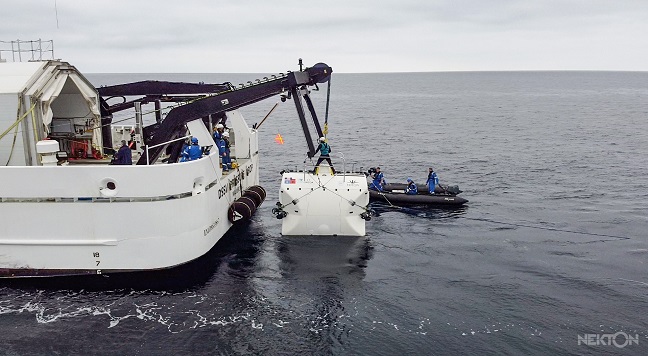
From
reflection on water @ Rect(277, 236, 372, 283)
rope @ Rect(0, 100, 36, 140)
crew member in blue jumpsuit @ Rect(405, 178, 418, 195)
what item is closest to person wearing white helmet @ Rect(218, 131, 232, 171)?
reflection on water @ Rect(277, 236, 372, 283)

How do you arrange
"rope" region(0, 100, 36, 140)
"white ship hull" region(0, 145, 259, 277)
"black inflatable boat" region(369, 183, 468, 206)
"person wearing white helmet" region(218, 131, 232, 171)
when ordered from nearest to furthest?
"white ship hull" region(0, 145, 259, 277) → "rope" region(0, 100, 36, 140) → "person wearing white helmet" region(218, 131, 232, 171) → "black inflatable boat" region(369, 183, 468, 206)

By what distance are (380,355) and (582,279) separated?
996cm

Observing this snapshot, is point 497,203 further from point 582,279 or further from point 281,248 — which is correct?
point 281,248

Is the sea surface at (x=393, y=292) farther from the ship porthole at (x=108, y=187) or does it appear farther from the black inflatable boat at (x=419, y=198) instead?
the ship porthole at (x=108, y=187)

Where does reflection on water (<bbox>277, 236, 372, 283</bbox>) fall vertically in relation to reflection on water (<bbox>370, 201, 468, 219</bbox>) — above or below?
below

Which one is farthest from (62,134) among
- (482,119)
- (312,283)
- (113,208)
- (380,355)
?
(482,119)

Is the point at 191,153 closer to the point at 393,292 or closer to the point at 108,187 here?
the point at 108,187

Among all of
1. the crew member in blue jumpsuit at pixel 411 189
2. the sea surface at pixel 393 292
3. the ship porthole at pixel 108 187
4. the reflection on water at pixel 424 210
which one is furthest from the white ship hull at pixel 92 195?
the crew member in blue jumpsuit at pixel 411 189

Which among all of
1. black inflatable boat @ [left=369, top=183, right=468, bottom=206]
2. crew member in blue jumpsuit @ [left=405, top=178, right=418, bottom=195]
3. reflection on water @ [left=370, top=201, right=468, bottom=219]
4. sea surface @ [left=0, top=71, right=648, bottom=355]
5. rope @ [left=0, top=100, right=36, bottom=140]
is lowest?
sea surface @ [left=0, top=71, right=648, bottom=355]

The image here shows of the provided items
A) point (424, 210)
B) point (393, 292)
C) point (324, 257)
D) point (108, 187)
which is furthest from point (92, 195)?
point (424, 210)

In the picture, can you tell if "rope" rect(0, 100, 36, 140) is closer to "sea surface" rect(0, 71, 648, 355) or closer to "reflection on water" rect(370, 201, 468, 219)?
"sea surface" rect(0, 71, 648, 355)

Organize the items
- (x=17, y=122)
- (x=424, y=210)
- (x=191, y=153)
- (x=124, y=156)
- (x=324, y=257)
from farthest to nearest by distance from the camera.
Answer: (x=424, y=210) < (x=324, y=257) < (x=191, y=153) < (x=124, y=156) < (x=17, y=122)

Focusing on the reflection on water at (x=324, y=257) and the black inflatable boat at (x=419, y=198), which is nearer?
the reflection on water at (x=324, y=257)

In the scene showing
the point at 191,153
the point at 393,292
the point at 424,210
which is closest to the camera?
the point at 393,292
